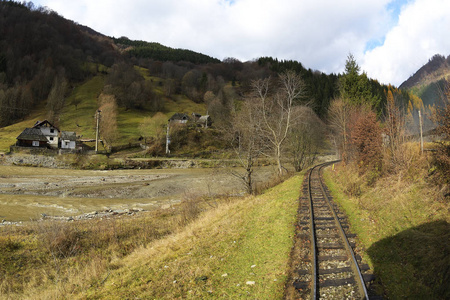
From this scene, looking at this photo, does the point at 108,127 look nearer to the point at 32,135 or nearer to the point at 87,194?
the point at 32,135

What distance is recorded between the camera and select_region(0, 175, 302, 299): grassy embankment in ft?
20.9

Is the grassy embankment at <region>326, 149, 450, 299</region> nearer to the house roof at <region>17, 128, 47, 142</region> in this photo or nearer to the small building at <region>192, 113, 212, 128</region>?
the house roof at <region>17, 128, 47, 142</region>

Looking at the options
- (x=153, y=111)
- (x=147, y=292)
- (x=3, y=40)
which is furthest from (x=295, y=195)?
(x=3, y=40)

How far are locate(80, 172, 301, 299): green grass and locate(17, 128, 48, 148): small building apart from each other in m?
62.4

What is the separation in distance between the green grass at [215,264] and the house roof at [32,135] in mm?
62320

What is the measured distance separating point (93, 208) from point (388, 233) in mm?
20984

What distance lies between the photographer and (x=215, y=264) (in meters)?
7.47

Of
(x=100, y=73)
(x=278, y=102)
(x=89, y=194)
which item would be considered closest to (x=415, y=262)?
(x=278, y=102)

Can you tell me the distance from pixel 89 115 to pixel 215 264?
9028cm

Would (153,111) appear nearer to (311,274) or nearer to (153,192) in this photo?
(153,192)

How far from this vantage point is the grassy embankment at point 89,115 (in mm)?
68000

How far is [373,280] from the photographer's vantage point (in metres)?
6.01

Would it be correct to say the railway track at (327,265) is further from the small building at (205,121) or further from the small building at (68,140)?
the small building at (205,121)

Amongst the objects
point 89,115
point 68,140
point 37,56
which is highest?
point 37,56
